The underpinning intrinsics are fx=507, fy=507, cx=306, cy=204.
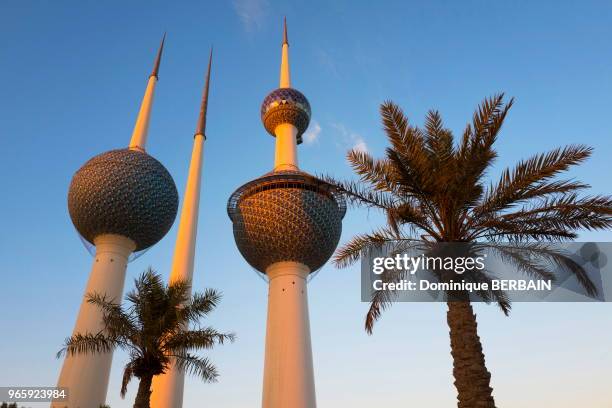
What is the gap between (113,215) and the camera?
115 feet

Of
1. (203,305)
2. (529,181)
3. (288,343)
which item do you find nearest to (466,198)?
(529,181)

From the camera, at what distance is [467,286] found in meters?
10.6

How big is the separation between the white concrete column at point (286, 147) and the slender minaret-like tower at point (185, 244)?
23.3 feet

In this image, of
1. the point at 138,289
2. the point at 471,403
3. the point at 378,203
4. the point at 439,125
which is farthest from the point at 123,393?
the point at 439,125

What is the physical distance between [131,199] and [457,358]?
100ft

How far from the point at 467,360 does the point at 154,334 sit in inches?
392

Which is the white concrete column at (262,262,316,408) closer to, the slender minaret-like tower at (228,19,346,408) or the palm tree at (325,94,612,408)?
the slender minaret-like tower at (228,19,346,408)

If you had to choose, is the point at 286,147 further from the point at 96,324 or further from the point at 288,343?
the point at 96,324

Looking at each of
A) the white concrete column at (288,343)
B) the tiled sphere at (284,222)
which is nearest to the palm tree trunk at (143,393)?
the white concrete column at (288,343)

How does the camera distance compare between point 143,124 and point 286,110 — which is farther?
point 286,110

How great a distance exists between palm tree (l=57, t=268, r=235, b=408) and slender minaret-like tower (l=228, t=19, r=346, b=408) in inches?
630

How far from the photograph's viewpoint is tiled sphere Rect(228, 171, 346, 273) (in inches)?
1441

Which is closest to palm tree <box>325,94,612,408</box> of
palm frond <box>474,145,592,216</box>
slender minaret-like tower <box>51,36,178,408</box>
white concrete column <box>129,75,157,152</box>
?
palm frond <box>474,145,592,216</box>

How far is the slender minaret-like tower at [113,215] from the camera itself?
104 ft
